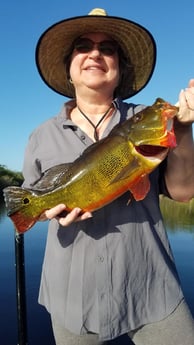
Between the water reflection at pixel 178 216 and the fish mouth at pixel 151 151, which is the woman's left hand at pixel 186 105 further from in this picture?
the water reflection at pixel 178 216

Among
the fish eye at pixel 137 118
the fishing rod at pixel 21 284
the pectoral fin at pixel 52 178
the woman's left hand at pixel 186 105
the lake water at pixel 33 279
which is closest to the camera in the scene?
the woman's left hand at pixel 186 105

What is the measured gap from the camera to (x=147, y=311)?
2646mm

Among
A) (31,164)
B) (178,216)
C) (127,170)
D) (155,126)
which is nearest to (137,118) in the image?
(155,126)

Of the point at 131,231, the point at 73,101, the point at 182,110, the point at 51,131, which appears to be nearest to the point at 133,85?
the point at 73,101

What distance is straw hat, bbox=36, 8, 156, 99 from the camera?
9.95 ft

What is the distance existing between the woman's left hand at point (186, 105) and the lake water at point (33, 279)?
4024 millimetres

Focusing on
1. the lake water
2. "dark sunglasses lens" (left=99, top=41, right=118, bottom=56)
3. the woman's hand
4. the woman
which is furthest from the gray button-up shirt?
the lake water

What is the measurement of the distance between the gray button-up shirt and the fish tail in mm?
213

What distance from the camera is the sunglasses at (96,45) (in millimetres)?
2980

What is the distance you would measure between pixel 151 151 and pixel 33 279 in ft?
18.6

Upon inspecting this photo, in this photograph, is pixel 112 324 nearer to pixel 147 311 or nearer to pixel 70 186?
pixel 147 311

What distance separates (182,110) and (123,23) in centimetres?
101

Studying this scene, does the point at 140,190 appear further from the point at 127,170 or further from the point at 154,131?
the point at 154,131

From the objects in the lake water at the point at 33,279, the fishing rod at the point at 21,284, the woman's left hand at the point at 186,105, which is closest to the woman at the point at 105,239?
the woman's left hand at the point at 186,105
